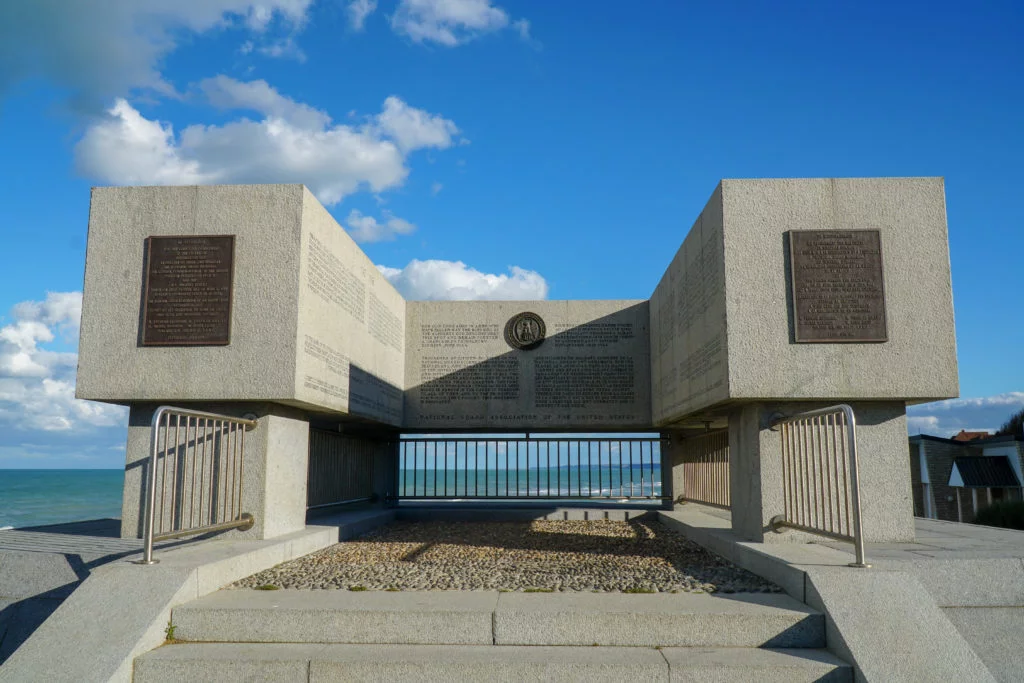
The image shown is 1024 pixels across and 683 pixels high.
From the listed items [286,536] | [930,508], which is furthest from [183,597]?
[930,508]

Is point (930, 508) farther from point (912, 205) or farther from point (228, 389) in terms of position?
point (228, 389)

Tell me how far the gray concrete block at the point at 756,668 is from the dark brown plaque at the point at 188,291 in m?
5.42

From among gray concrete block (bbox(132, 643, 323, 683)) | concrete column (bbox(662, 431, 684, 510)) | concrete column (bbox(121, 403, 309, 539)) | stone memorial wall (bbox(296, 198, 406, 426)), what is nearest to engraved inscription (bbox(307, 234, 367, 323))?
stone memorial wall (bbox(296, 198, 406, 426))

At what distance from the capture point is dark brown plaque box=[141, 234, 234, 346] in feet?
24.3

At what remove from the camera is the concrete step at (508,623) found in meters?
4.48

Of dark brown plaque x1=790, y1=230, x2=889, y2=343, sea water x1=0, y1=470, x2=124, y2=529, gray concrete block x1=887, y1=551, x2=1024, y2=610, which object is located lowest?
sea water x1=0, y1=470, x2=124, y2=529

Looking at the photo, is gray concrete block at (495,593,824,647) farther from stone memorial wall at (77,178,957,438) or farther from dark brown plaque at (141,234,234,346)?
dark brown plaque at (141,234,234,346)

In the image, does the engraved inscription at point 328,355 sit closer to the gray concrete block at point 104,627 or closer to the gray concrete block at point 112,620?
the gray concrete block at point 112,620

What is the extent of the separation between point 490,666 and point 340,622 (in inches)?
42.7

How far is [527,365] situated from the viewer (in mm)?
12695

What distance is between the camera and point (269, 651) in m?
4.38

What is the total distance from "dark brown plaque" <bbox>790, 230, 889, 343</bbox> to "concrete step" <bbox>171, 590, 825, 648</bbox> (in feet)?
10.0

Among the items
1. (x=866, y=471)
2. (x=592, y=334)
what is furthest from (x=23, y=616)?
(x=592, y=334)

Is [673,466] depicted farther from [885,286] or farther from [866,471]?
[885,286]
